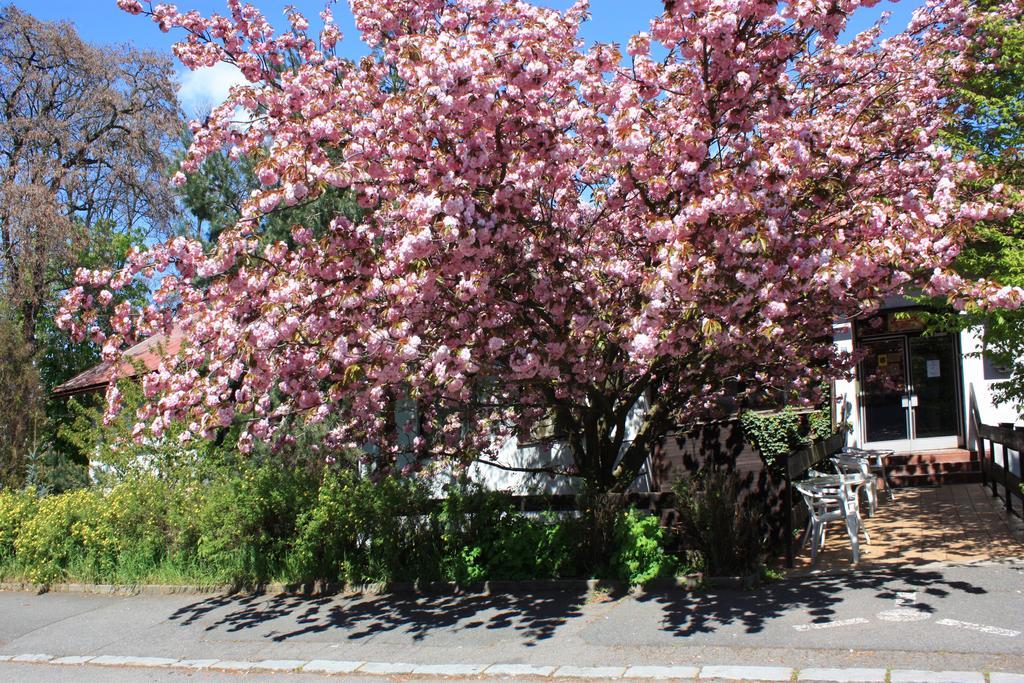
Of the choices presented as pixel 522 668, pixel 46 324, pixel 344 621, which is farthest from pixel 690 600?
pixel 46 324

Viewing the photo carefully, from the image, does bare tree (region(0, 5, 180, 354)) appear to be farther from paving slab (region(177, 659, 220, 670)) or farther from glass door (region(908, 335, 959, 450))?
glass door (region(908, 335, 959, 450))

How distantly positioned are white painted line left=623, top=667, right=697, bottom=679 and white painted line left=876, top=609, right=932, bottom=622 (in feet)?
5.76

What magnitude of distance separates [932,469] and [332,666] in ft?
36.1

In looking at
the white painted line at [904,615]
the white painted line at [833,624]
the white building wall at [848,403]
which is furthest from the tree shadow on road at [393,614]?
the white building wall at [848,403]

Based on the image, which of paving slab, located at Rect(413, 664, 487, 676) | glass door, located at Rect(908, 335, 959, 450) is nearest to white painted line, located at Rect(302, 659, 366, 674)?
paving slab, located at Rect(413, 664, 487, 676)

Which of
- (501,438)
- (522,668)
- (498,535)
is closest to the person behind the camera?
(522,668)

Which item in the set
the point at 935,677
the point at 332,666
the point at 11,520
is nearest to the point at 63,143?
the point at 11,520

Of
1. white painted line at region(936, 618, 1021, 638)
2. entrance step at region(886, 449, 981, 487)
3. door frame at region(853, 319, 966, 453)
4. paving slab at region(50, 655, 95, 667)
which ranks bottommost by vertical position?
paving slab at region(50, 655, 95, 667)

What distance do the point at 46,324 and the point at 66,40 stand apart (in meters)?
8.68

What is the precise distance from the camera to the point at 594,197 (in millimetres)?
8344

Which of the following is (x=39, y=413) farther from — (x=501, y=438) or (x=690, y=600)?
(x=690, y=600)

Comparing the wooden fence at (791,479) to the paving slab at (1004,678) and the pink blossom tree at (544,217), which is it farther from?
the paving slab at (1004,678)

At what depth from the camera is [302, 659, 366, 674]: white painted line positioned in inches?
290

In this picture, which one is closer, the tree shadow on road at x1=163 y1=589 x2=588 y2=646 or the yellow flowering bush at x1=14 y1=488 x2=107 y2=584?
the tree shadow on road at x1=163 y1=589 x2=588 y2=646
